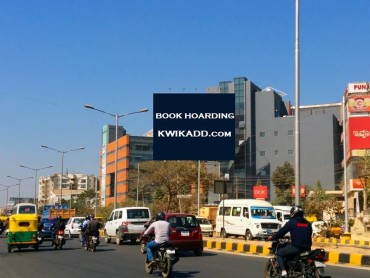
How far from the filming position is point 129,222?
2634 cm

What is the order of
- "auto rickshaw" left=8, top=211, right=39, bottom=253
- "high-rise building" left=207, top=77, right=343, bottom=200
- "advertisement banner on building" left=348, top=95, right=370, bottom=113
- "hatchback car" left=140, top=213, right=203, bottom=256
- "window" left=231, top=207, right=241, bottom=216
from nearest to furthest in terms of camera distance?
"hatchback car" left=140, top=213, right=203, bottom=256 < "auto rickshaw" left=8, top=211, right=39, bottom=253 < "window" left=231, top=207, right=241, bottom=216 < "advertisement banner on building" left=348, top=95, right=370, bottom=113 < "high-rise building" left=207, top=77, right=343, bottom=200

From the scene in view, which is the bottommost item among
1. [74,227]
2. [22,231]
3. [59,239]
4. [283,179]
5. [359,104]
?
[74,227]

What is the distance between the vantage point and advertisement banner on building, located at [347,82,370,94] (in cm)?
7431

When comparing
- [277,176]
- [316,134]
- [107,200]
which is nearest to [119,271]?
[277,176]

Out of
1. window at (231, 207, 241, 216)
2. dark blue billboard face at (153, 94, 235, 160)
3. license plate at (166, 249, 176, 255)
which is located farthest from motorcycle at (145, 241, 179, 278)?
dark blue billboard face at (153, 94, 235, 160)

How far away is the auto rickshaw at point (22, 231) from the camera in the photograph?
23.0m

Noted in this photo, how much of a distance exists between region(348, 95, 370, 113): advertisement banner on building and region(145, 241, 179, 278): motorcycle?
214ft

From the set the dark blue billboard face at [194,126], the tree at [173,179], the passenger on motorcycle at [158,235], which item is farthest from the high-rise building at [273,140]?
the passenger on motorcycle at [158,235]

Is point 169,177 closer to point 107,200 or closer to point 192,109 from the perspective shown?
point 192,109

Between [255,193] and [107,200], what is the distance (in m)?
72.3

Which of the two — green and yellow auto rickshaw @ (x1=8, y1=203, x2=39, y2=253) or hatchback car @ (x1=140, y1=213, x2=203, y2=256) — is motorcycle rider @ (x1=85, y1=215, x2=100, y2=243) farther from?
hatchback car @ (x1=140, y1=213, x2=203, y2=256)

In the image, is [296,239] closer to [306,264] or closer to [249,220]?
[306,264]

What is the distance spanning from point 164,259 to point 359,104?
217 ft

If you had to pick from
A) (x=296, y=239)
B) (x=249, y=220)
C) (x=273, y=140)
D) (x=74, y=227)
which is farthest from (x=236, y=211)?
(x=273, y=140)
